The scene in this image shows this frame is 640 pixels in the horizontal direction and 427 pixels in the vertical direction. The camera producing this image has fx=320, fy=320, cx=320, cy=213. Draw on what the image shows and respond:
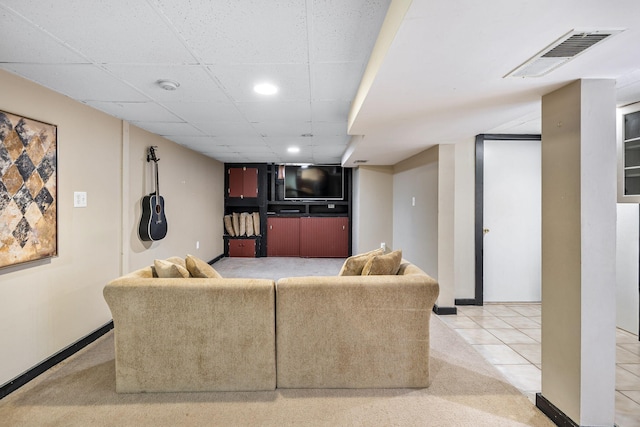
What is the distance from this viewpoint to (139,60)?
1919 millimetres

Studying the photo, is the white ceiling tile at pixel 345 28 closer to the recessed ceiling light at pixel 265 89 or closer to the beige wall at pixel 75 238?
the recessed ceiling light at pixel 265 89

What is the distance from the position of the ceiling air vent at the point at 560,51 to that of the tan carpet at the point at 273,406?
6.18 feet

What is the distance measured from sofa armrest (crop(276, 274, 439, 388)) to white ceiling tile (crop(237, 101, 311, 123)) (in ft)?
5.12

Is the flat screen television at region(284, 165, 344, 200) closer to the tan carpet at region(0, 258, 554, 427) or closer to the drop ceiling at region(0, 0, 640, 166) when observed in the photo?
the drop ceiling at region(0, 0, 640, 166)

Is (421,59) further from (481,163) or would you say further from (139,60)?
(481,163)

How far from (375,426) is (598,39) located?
2065 millimetres

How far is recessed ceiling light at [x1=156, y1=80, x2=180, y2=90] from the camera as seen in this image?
88.6 inches

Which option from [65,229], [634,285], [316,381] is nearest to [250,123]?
[65,229]

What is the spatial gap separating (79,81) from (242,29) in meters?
1.48

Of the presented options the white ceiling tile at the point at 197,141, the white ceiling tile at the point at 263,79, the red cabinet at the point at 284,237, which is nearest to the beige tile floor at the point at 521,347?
the white ceiling tile at the point at 263,79

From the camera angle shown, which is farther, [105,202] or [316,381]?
[105,202]

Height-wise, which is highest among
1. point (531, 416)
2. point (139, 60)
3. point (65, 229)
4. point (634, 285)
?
point (139, 60)

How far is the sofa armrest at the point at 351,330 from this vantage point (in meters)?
2.05

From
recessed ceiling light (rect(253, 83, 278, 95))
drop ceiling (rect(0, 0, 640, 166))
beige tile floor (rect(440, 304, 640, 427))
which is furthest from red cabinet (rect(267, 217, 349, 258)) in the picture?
recessed ceiling light (rect(253, 83, 278, 95))
